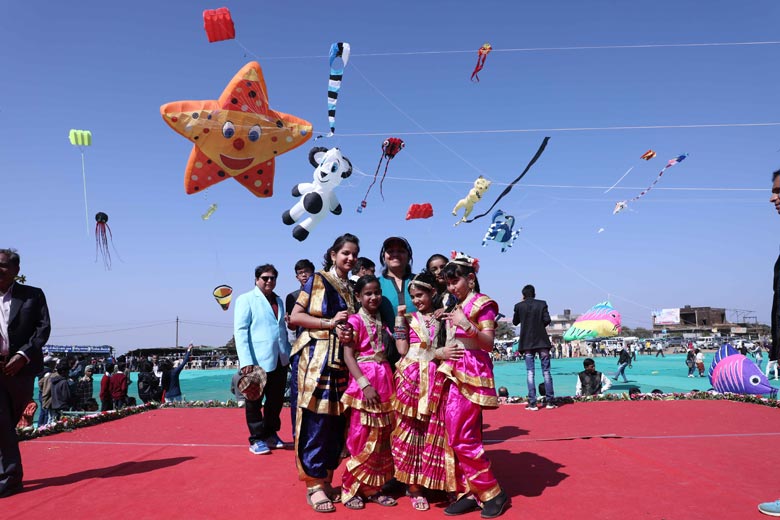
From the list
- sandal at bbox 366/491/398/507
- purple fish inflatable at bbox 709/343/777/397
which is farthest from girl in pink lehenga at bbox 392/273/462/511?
purple fish inflatable at bbox 709/343/777/397

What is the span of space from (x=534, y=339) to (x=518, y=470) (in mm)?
3205

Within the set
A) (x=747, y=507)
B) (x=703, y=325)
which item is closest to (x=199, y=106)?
(x=747, y=507)

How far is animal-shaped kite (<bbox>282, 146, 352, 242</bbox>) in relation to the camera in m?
6.00

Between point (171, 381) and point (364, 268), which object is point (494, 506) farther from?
point (171, 381)

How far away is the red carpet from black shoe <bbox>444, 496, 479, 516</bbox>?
0.23 feet

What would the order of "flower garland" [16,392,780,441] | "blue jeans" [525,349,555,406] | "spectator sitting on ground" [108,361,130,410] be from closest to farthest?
"flower garland" [16,392,780,441]
"blue jeans" [525,349,555,406]
"spectator sitting on ground" [108,361,130,410]

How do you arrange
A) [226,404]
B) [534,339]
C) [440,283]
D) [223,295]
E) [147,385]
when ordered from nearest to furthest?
[440,283] < [534,339] < [226,404] < [147,385] < [223,295]

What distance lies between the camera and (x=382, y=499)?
3094 mm

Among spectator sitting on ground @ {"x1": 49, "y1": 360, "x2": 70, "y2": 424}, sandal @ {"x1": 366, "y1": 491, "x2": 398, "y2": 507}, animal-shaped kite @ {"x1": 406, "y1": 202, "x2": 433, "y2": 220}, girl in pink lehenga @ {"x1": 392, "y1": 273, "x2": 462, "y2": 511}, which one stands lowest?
spectator sitting on ground @ {"x1": 49, "y1": 360, "x2": 70, "y2": 424}

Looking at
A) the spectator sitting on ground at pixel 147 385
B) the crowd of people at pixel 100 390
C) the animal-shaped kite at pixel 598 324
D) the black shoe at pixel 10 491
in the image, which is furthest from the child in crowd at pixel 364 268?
the animal-shaped kite at pixel 598 324

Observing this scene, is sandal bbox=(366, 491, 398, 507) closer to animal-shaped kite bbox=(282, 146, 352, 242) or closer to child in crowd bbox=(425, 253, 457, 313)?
child in crowd bbox=(425, 253, 457, 313)

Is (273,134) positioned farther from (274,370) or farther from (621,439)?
(621,439)

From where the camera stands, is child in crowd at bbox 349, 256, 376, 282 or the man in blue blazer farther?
the man in blue blazer

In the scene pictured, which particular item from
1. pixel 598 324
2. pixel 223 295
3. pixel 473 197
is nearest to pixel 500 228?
pixel 473 197
